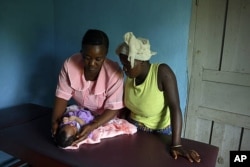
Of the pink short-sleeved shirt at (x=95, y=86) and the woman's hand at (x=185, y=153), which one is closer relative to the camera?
the woman's hand at (x=185, y=153)

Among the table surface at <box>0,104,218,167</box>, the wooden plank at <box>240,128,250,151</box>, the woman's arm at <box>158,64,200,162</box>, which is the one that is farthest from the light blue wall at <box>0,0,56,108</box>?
the wooden plank at <box>240,128,250,151</box>

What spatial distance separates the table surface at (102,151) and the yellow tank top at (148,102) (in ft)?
0.29

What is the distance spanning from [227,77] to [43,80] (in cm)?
164

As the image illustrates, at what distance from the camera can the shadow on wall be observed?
2168mm

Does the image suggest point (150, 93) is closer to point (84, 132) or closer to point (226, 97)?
point (84, 132)

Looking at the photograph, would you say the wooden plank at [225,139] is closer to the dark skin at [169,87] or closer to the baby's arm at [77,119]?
the dark skin at [169,87]

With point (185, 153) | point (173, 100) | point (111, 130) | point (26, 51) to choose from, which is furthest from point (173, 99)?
point (26, 51)

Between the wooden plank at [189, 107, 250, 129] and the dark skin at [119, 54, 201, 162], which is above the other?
the dark skin at [119, 54, 201, 162]

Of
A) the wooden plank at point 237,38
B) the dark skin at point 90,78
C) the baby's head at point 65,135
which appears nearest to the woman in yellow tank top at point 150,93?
the dark skin at point 90,78

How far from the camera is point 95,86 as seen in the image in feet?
4.45

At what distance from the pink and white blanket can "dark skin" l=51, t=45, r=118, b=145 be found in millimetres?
26

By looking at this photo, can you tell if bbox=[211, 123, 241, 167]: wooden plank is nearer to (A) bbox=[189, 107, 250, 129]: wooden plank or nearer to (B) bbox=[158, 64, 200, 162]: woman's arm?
(A) bbox=[189, 107, 250, 129]: wooden plank

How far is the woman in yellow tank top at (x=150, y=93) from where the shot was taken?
1169 mm

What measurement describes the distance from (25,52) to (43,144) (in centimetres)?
112
